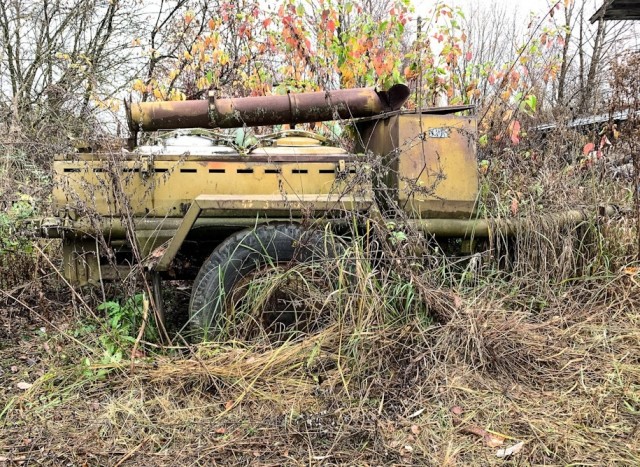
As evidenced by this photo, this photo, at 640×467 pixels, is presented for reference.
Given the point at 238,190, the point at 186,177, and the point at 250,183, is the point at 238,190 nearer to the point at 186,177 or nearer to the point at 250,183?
the point at 250,183

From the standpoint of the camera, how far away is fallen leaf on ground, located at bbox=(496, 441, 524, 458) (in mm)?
2506

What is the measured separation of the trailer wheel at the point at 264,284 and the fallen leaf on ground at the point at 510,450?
1184mm

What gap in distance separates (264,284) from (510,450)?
1555 millimetres

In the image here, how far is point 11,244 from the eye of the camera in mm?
4570

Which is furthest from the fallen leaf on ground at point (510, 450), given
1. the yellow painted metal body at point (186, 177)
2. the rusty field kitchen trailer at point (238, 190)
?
the yellow painted metal body at point (186, 177)

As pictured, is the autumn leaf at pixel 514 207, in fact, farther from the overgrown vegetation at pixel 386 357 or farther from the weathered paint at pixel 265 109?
the weathered paint at pixel 265 109

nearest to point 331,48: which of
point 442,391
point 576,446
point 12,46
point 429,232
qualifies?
point 429,232

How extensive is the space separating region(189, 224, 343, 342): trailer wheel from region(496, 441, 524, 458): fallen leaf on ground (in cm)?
118

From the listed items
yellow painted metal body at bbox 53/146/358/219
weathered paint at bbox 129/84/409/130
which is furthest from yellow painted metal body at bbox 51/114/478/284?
weathered paint at bbox 129/84/409/130

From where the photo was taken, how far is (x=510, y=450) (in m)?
2.53

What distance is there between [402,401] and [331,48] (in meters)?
4.34

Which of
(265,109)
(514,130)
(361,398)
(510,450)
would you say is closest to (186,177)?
(265,109)

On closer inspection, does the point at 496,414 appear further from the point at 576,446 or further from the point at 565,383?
the point at 565,383

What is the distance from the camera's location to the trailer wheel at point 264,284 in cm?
332
